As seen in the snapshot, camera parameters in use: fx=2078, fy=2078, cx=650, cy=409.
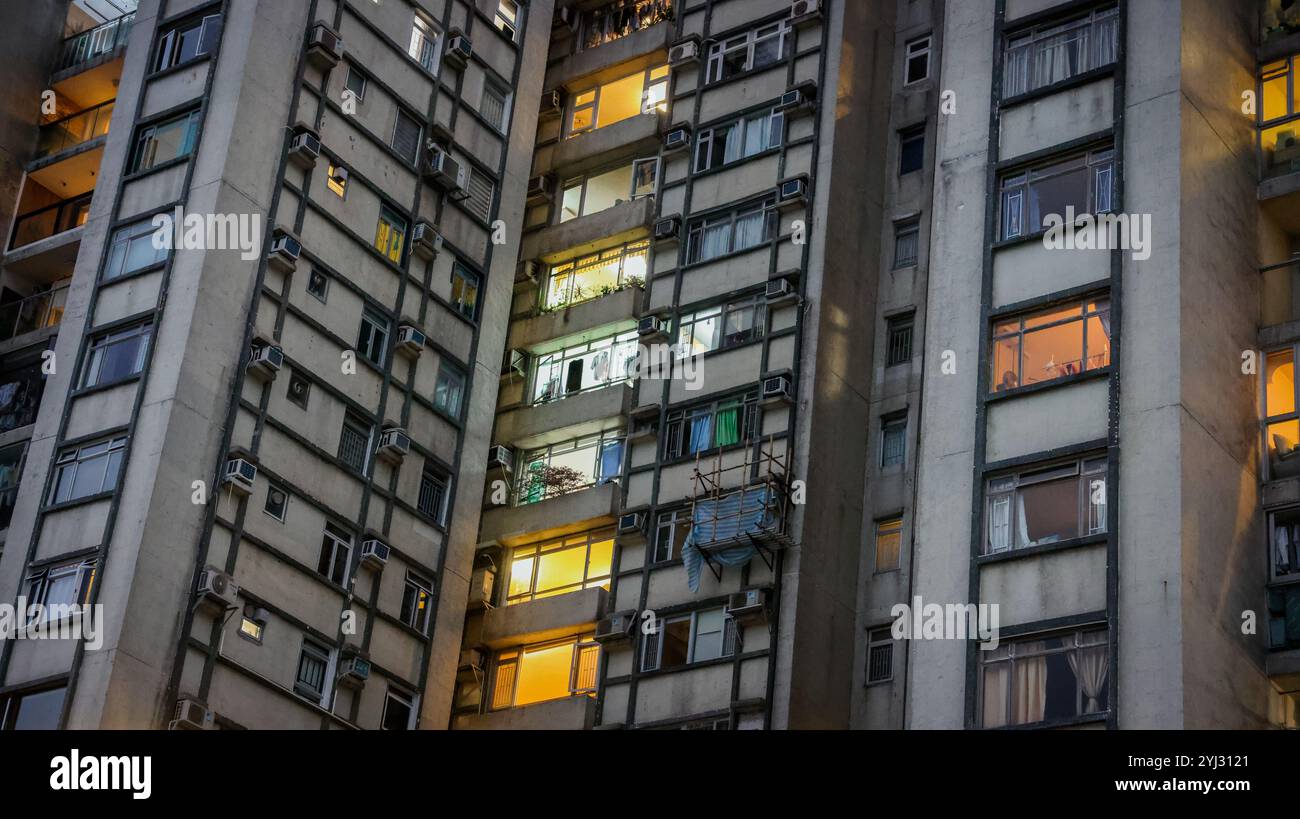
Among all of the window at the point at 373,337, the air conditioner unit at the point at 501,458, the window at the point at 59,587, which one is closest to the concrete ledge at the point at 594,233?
the air conditioner unit at the point at 501,458

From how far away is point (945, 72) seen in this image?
43469 mm

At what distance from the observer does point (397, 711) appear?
152 feet

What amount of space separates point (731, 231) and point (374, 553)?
11502 millimetres

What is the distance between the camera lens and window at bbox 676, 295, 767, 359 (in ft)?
156

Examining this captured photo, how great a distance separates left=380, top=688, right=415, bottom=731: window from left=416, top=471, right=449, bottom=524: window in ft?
14.5

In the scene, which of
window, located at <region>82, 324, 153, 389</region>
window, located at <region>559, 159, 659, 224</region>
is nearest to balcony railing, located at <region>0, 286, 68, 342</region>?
window, located at <region>82, 324, 153, 389</region>

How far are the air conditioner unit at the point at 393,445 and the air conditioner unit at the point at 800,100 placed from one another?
11.9 m

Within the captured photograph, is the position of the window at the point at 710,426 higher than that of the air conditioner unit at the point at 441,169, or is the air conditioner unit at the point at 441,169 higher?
the air conditioner unit at the point at 441,169

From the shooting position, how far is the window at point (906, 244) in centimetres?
4794

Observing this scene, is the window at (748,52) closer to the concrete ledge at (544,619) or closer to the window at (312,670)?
the concrete ledge at (544,619)

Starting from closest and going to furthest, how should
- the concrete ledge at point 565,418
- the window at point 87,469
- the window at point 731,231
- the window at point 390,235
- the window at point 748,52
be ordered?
1. the window at point 87,469
2. the window at point 731,231
3. the window at point 390,235
4. the concrete ledge at point 565,418
5. the window at point 748,52

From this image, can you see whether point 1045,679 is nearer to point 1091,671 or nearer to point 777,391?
point 1091,671

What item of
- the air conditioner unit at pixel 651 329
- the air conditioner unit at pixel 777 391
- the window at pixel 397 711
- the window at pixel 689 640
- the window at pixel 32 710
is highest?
the air conditioner unit at pixel 651 329

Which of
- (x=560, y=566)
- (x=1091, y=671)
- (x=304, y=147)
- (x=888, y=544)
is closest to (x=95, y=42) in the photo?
(x=304, y=147)
